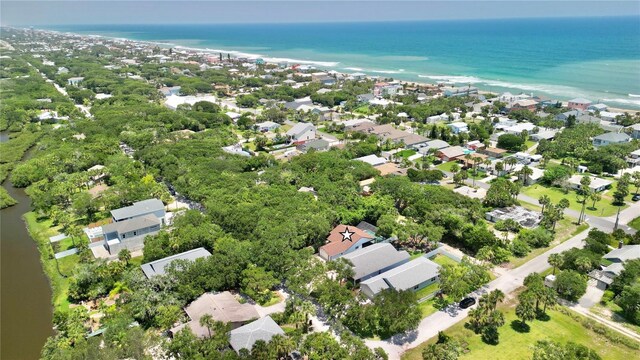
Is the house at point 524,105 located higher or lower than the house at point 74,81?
higher

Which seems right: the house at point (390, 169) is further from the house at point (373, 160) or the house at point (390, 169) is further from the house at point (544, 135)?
the house at point (544, 135)

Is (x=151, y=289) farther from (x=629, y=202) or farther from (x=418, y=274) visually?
(x=629, y=202)

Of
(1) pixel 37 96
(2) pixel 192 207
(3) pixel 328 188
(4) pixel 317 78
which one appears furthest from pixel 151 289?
(4) pixel 317 78

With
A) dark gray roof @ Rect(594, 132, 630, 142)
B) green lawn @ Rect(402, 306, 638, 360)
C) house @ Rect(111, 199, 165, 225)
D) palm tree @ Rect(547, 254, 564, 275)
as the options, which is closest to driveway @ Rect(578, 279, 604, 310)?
green lawn @ Rect(402, 306, 638, 360)

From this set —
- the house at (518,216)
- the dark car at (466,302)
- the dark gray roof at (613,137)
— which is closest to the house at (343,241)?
the dark car at (466,302)

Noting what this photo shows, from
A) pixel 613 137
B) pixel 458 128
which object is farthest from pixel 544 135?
pixel 458 128

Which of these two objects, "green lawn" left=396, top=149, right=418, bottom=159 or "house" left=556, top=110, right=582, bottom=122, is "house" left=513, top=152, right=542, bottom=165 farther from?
"house" left=556, top=110, right=582, bottom=122

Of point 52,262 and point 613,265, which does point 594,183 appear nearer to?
point 613,265
